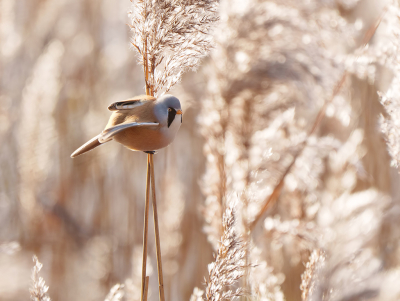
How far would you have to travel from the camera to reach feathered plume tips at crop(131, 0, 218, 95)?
1.75 feet

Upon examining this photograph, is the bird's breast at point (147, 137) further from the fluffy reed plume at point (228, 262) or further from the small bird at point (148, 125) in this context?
the fluffy reed plume at point (228, 262)

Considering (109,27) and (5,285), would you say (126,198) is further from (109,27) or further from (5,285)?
(109,27)

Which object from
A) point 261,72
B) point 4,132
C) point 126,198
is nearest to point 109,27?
point 4,132

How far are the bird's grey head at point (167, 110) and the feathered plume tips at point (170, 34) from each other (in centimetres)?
12

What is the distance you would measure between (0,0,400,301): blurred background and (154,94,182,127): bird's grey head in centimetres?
22

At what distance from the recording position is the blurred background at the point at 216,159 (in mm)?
882

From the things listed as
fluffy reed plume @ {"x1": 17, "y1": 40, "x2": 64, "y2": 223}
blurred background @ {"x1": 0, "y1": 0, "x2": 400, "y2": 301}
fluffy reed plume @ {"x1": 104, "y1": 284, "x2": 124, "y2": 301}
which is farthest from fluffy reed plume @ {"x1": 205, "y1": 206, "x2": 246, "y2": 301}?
fluffy reed plume @ {"x1": 17, "y1": 40, "x2": 64, "y2": 223}

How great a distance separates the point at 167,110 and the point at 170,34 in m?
0.21

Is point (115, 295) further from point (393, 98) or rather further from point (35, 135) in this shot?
point (35, 135)

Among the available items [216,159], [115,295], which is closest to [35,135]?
[216,159]

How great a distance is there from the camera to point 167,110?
40 cm

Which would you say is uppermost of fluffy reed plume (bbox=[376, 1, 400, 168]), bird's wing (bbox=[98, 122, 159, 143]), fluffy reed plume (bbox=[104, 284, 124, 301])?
fluffy reed plume (bbox=[376, 1, 400, 168])

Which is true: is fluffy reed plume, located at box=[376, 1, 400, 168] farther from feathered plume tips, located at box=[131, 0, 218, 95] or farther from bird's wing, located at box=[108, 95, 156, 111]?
bird's wing, located at box=[108, 95, 156, 111]

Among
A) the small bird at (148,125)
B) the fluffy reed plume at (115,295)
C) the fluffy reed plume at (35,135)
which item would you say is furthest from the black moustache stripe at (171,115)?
the fluffy reed plume at (35,135)
